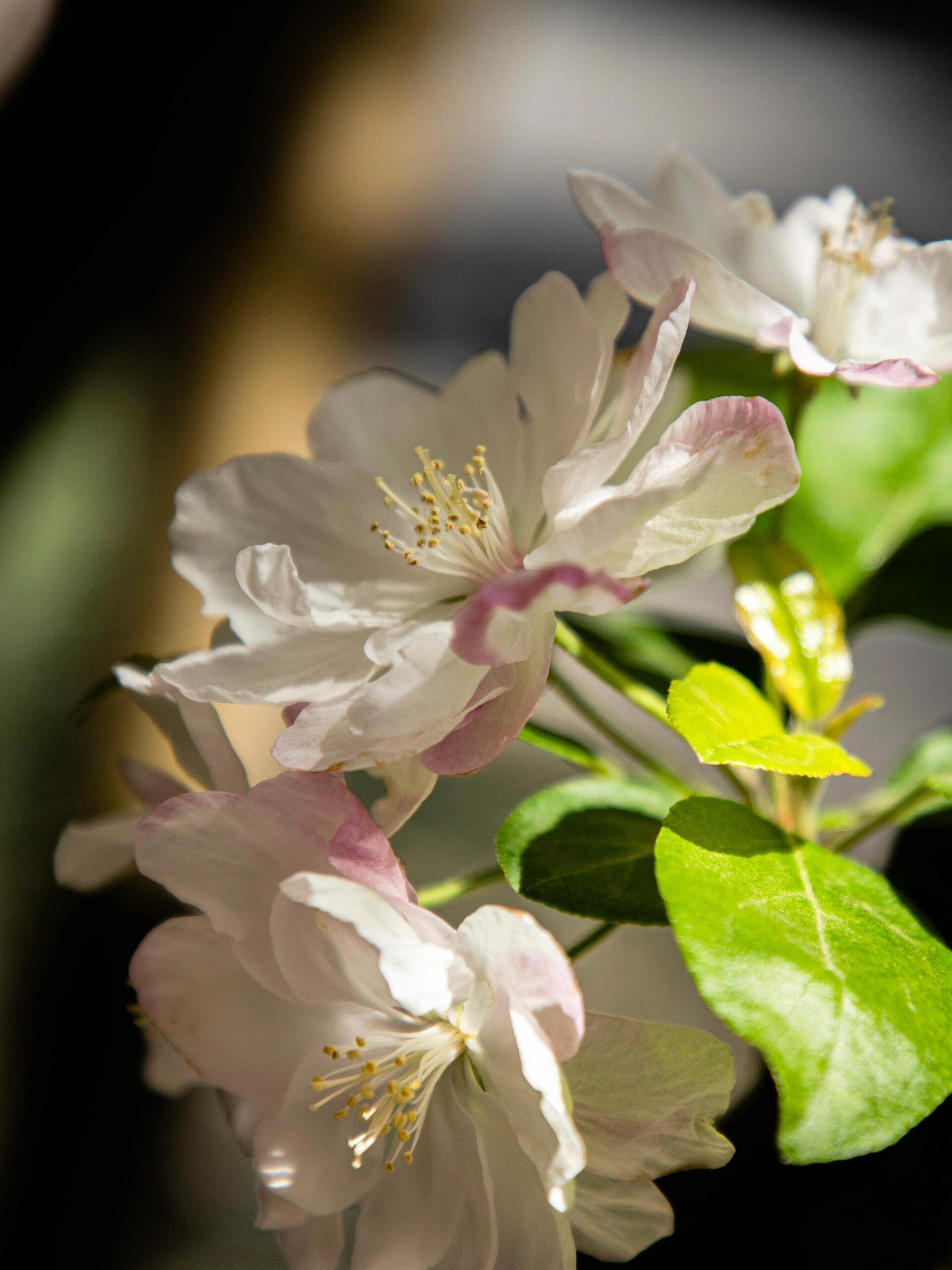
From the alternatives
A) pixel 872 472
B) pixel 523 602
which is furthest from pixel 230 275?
pixel 523 602

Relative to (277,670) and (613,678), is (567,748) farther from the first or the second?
(277,670)

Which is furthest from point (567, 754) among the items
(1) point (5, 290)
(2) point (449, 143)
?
(2) point (449, 143)

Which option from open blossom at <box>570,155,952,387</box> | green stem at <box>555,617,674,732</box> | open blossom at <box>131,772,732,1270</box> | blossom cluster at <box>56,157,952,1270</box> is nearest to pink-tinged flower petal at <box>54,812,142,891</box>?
blossom cluster at <box>56,157,952,1270</box>

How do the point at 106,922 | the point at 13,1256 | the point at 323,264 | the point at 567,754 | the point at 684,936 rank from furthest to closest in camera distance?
the point at 323,264
the point at 106,922
the point at 13,1256
the point at 567,754
the point at 684,936

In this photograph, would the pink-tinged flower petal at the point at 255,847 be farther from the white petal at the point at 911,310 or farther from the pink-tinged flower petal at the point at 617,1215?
the white petal at the point at 911,310

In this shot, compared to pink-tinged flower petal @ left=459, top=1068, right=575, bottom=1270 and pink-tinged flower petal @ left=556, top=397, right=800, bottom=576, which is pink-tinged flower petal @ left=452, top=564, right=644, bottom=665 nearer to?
pink-tinged flower petal @ left=556, top=397, right=800, bottom=576

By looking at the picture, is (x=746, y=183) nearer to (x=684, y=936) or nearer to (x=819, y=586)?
(x=819, y=586)
